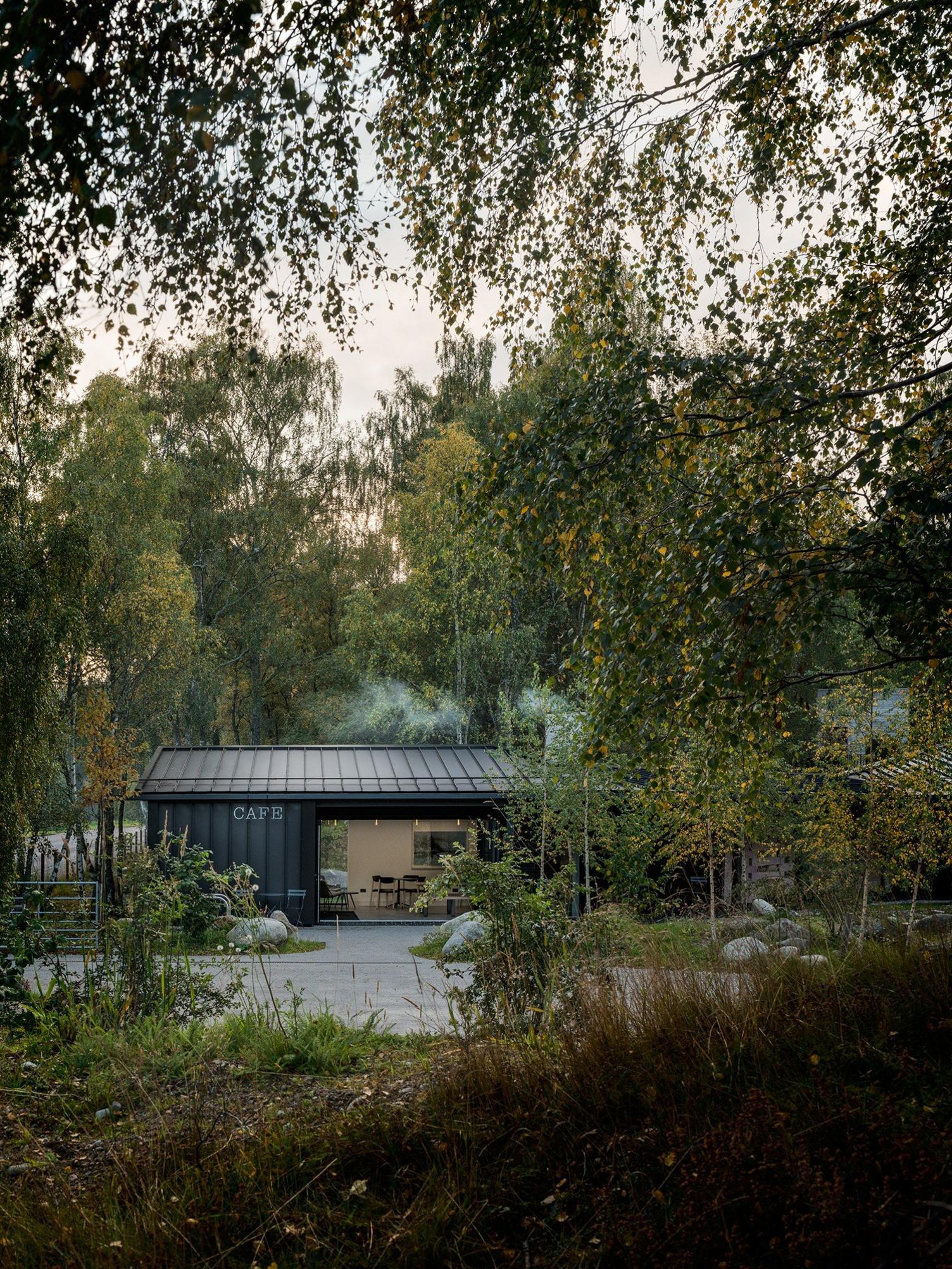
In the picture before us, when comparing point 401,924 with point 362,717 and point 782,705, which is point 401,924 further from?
point 782,705

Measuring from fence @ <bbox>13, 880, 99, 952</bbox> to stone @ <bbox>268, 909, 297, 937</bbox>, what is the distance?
2.54m

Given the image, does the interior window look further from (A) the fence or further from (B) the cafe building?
(A) the fence

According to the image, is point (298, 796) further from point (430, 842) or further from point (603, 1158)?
Answer: point (603, 1158)

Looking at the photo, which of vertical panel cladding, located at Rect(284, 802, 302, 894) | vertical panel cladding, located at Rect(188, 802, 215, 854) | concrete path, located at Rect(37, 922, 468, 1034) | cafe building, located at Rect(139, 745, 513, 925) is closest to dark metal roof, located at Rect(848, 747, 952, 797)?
concrete path, located at Rect(37, 922, 468, 1034)

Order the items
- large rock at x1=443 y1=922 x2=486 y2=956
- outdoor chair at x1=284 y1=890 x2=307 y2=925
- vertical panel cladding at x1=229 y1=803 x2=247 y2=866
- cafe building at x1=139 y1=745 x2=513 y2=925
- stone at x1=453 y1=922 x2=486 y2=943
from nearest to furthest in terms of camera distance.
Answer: large rock at x1=443 y1=922 x2=486 y2=956
stone at x1=453 y1=922 x2=486 y2=943
outdoor chair at x1=284 y1=890 x2=307 y2=925
cafe building at x1=139 y1=745 x2=513 y2=925
vertical panel cladding at x1=229 y1=803 x2=247 y2=866

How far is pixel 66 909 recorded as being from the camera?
12.9 metres

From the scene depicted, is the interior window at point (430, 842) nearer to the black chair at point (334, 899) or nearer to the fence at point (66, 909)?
the black chair at point (334, 899)

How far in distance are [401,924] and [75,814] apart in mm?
5631

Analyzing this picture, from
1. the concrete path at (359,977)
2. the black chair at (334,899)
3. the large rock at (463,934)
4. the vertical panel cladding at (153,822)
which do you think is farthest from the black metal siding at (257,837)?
the large rock at (463,934)

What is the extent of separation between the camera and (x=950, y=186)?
18.0 feet

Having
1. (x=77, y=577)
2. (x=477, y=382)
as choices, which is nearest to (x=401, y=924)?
(x=77, y=577)

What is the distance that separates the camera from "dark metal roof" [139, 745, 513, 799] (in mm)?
16969

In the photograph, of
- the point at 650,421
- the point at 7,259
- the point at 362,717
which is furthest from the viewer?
the point at 362,717

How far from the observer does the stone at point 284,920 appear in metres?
15.4
